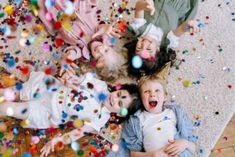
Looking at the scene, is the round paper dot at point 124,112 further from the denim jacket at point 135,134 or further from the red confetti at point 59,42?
the red confetti at point 59,42

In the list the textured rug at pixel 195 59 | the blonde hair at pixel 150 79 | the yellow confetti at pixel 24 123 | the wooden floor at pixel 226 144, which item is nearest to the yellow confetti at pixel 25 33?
the textured rug at pixel 195 59

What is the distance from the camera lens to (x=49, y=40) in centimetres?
147

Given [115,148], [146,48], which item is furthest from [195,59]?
[115,148]

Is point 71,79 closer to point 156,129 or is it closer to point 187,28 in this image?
point 156,129

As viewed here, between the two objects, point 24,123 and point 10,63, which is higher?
point 10,63

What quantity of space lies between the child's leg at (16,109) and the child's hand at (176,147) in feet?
1.49

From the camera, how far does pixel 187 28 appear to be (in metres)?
1.42

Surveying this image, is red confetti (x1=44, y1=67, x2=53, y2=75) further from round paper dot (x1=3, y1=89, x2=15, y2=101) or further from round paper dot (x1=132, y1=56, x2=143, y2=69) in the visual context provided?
round paper dot (x1=132, y1=56, x2=143, y2=69)

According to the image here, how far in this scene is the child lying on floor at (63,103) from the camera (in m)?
1.29

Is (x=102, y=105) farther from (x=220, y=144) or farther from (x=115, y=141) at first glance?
(x=220, y=144)

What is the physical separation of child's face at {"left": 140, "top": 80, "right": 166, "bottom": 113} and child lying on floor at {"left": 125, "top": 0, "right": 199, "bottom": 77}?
3.4 inches

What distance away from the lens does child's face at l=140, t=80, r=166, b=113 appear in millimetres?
1285

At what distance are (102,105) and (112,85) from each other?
0.38 ft

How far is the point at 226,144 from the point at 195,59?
0.33 meters
